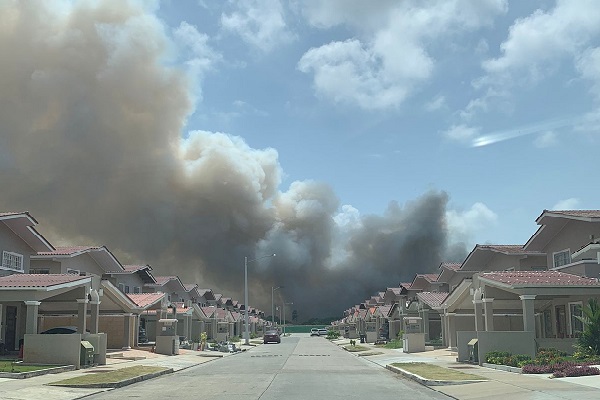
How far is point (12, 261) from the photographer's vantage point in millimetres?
34875

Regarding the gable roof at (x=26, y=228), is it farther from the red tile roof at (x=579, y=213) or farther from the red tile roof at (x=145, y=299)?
the red tile roof at (x=579, y=213)

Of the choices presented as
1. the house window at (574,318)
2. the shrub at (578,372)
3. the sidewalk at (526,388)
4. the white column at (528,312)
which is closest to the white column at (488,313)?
the white column at (528,312)

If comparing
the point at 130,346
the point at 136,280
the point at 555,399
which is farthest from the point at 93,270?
the point at 555,399

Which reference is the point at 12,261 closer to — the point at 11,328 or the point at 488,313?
the point at 11,328

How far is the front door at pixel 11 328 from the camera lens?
35.8 m

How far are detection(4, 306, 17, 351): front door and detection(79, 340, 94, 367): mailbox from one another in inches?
332

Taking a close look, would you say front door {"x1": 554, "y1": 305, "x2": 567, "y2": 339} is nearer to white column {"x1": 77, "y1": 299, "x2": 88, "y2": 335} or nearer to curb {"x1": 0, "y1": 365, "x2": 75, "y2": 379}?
white column {"x1": 77, "y1": 299, "x2": 88, "y2": 335}

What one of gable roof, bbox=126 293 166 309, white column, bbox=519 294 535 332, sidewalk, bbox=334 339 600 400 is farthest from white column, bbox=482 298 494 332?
gable roof, bbox=126 293 166 309

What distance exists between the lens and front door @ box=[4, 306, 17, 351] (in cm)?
3584

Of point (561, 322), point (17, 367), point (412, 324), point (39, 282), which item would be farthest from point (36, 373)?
point (412, 324)

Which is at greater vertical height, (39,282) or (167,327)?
(39,282)

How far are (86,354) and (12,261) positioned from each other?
8820 mm

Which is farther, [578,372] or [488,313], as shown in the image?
[488,313]

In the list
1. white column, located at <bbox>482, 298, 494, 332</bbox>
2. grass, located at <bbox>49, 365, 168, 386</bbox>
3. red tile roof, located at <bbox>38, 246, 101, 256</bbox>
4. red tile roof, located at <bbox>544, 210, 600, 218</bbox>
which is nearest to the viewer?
grass, located at <bbox>49, 365, 168, 386</bbox>
